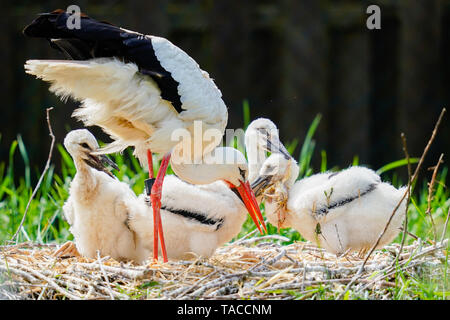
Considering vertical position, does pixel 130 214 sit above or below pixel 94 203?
below

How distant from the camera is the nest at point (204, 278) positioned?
11.9ft

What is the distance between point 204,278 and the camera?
3.67m

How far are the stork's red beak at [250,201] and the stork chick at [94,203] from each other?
2.10ft

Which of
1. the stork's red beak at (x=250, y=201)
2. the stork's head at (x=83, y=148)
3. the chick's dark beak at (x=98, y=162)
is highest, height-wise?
the stork's head at (x=83, y=148)

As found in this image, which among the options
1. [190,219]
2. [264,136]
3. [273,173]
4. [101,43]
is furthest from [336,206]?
[101,43]

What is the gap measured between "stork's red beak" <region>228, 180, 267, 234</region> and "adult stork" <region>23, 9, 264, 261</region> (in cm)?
35

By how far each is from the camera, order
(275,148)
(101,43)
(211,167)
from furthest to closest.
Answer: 1. (275,148)
2. (211,167)
3. (101,43)

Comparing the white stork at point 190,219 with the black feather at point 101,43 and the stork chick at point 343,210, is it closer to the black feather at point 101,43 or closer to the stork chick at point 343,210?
the stork chick at point 343,210

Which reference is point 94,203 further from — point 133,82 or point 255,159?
point 255,159

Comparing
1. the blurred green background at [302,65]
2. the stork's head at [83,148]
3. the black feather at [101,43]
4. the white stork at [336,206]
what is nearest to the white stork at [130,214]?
the stork's head at [83,148]

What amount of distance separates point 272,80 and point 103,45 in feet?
9.48

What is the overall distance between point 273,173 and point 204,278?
44.2 inches

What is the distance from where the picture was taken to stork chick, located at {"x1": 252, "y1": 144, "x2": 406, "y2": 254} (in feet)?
14.5
